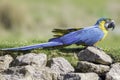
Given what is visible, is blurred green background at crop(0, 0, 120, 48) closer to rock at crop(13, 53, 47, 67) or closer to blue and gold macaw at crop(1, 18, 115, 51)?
blue and gold macaw at crop(1, 18, 115, 51)

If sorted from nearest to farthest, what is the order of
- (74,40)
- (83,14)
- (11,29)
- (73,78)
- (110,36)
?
(73,78) → (74,40) → (110,36) → (11,29) → (83,14)

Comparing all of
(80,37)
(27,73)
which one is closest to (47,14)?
(80,37)

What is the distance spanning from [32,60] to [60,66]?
41cm

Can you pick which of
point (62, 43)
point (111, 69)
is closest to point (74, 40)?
point (62, 43)

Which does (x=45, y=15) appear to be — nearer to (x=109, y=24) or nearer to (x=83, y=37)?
(x=109, y=24)

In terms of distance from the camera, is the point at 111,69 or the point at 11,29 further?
the point at 11,29

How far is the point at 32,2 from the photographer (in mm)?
23812

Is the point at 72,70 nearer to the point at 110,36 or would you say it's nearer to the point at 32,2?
the point at 110,36

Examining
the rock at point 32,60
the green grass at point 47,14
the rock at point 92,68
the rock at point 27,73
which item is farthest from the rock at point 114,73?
the green grass at point 47,14

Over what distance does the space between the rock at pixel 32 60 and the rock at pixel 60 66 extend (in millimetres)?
134

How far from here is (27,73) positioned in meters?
10.0

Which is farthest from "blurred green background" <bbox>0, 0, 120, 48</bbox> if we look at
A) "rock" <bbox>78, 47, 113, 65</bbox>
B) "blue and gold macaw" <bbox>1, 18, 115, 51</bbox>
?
"rock" <bbox>78, 47, 113, 65</bbox>

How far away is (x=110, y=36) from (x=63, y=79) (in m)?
7.45

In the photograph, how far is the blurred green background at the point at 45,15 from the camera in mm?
21062
